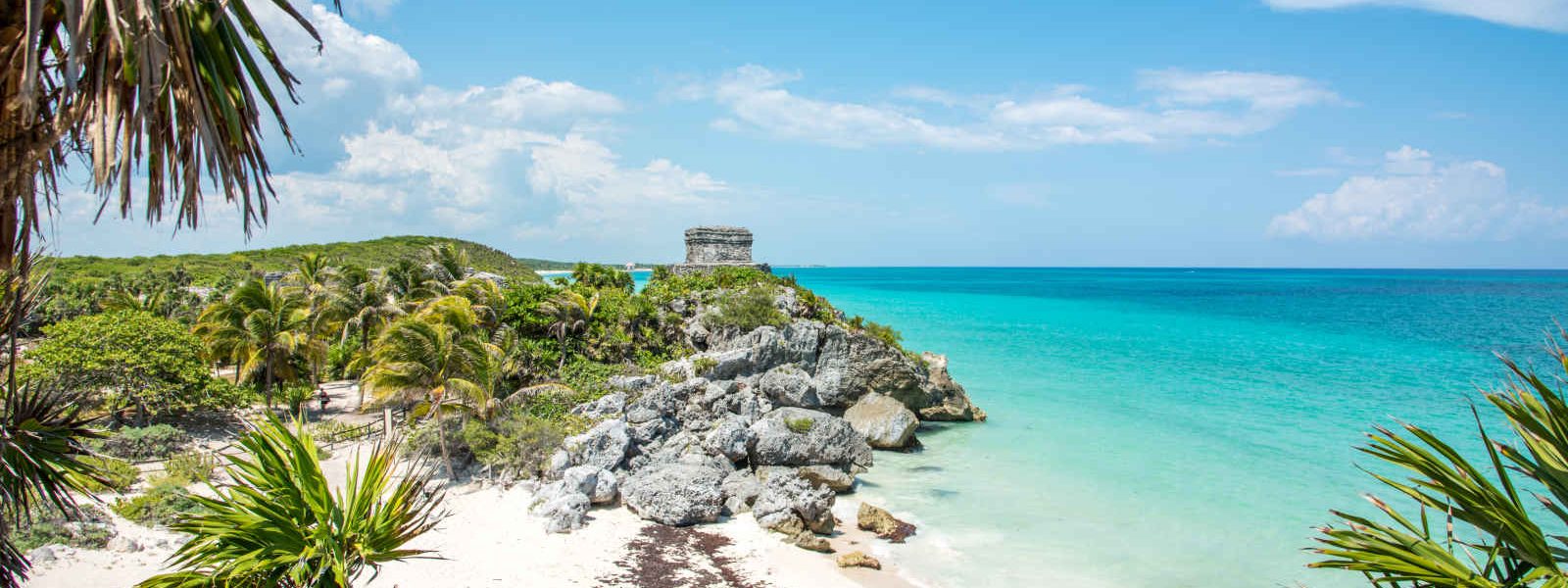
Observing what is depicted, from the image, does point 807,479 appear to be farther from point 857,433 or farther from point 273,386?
point 273,386

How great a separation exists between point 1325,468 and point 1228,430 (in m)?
3.36

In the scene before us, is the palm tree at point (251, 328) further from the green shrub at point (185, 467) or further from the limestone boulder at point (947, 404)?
the limestone boulder at point (947, 404)

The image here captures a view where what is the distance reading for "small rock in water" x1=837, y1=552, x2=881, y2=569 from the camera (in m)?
11.0

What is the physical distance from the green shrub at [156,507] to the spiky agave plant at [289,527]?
8274mm

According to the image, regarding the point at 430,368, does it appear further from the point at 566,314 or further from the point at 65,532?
the point at 566,314

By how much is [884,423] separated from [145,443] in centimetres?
1515

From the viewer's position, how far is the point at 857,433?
16.3m

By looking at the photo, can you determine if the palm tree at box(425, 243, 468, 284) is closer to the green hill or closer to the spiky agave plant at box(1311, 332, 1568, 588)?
the green hill

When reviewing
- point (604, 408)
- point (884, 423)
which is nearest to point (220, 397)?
point (604, 408)

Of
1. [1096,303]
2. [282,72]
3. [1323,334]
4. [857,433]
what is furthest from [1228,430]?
[1096,303]

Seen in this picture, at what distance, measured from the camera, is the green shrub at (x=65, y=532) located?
958cm

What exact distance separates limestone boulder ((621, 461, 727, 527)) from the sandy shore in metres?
0.20

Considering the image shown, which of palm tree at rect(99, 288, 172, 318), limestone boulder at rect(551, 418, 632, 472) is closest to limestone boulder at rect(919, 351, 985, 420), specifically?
limestone boulder at rect(551, 418, 632, 472)

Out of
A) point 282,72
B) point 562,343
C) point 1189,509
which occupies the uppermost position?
point 282,72
